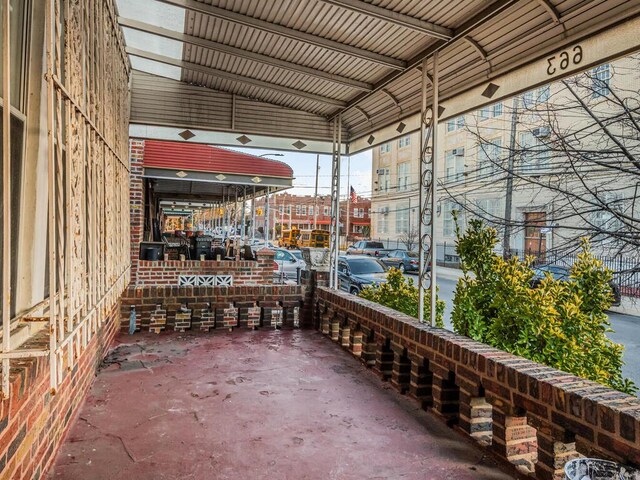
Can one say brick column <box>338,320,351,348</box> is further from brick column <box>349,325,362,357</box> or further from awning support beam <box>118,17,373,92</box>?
awning support beam <box>118,17,373,92</box>

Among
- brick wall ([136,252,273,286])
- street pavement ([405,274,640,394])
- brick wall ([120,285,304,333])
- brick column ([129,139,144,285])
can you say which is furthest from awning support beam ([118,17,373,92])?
brick wall ([136,252,273,286])

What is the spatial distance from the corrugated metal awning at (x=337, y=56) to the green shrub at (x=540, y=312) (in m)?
1.57

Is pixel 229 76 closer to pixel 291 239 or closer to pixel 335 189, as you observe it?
pixel 335 189

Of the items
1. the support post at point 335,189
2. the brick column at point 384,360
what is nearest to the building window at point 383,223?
the support post at point 335,189

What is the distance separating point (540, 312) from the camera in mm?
3508

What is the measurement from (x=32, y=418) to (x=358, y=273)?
1313 centimetres

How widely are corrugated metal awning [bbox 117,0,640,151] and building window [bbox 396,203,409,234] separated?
31.5 meters

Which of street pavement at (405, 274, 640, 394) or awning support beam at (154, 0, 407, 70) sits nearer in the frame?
awning support beam at (154, 0, 407, 70)

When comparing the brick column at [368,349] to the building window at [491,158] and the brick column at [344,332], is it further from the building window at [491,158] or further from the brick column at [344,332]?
the building window at [491,158]

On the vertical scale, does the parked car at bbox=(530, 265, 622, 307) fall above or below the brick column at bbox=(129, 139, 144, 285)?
below

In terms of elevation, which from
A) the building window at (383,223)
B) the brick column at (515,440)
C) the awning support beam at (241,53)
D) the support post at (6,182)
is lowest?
the brick column at (515,440)

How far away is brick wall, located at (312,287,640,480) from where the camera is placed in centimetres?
205

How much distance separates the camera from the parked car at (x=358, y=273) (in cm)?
1423

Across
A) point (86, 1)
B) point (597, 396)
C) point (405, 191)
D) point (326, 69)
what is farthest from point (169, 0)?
point (405, 191)
